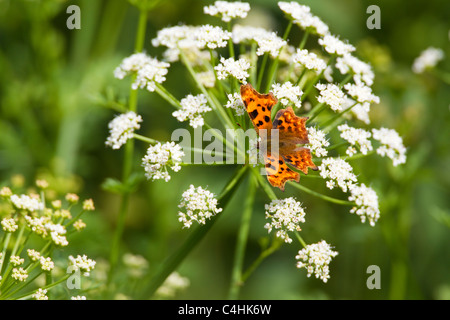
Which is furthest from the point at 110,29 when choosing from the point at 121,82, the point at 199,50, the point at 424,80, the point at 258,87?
the point at 424,80

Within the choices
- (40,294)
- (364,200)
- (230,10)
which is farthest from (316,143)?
(40,294)

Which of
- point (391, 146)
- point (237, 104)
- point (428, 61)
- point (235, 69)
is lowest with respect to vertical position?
point (391, 146)

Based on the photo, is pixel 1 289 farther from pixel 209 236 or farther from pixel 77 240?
pixel 209 236

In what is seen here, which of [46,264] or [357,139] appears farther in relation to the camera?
[357,139]

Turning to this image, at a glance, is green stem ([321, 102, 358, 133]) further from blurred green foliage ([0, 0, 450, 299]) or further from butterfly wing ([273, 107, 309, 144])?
blurred green foliage ([0, 0, 450, 299])

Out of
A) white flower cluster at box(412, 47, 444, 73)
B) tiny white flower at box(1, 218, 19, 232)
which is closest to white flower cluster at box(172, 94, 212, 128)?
tiny white flower at box(1, 218, 19, 232)

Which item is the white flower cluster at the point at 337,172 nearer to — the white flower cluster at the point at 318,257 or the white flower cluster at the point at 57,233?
the white flower cluster at the point at 318,257

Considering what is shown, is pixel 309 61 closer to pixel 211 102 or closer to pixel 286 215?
pixel 211 102
